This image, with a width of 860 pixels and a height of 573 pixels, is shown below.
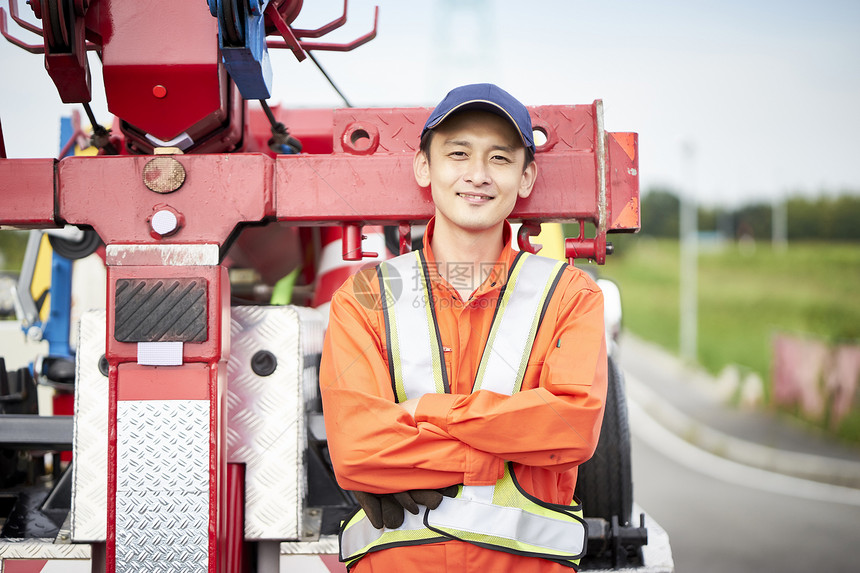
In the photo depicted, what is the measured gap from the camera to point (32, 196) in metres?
2.19

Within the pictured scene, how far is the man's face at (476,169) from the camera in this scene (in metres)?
2.09

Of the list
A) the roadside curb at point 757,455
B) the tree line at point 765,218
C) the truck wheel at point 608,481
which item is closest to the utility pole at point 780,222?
the tree line at point 765,218

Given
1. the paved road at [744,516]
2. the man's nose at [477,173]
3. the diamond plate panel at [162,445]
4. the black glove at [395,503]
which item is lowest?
the paved road at [744,516]

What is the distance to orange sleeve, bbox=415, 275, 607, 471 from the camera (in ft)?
5.94

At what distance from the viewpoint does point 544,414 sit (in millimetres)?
1829

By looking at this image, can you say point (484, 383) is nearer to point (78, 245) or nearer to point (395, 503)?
point (395, 503)

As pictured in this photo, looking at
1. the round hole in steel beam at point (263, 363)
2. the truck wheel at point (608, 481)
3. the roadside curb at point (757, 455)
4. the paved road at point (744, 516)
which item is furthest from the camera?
the roadside curb at point (757, 455)

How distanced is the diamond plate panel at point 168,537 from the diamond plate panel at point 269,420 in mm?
228

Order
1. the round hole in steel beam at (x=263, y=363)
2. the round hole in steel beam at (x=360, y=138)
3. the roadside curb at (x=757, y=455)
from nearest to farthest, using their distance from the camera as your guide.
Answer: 1. the round hole in steel beam at (x=360, y=138)
2. the round hole in steel beam at (x=263, y=363)
3. the roadside curb at (x=757, y=455)

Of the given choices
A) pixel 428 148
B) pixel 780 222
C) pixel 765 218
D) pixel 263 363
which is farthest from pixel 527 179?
pixel 765 218

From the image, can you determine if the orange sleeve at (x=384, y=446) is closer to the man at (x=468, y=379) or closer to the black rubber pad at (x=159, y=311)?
the man at (x=468, y=379)

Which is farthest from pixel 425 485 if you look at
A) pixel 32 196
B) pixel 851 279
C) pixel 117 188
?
pixel 851 279

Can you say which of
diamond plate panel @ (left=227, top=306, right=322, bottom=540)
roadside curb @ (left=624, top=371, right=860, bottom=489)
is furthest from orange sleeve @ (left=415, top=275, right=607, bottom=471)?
roadside curb @ (left=624, top=371, right=860, bottom=489)

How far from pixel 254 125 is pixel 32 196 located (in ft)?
5.59
